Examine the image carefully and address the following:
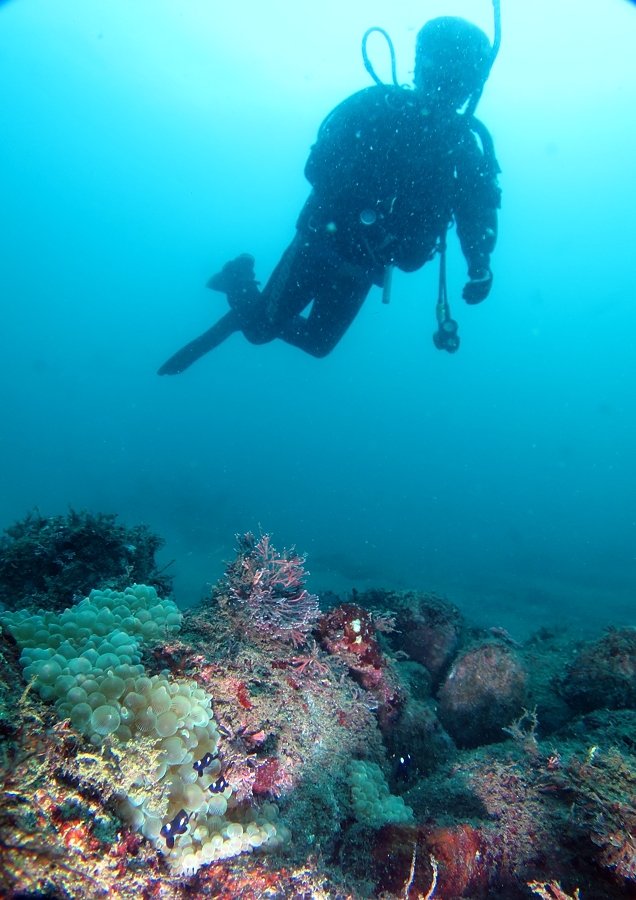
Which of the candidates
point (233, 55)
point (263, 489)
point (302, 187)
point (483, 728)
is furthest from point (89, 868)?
point (302, 187)

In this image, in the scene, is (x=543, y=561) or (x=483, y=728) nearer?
(x=483, y=728)

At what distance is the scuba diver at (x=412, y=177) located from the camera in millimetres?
6742

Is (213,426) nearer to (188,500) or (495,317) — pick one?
(188,500)

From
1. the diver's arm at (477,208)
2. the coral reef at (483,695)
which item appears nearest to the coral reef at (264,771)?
the coral reef at (483,695)

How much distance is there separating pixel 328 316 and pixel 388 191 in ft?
8.64

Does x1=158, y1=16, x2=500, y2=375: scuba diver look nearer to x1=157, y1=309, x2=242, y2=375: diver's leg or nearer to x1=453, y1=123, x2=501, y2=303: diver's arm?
x1=453, y1=123, x2=501, y2=303: diver's arm

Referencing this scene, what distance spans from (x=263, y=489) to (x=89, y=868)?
43.7 m

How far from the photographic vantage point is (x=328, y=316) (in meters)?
9.02

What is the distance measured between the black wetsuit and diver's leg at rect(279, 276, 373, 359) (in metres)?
0.06

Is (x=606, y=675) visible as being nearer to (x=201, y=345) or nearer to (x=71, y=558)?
(x=71, y=558)

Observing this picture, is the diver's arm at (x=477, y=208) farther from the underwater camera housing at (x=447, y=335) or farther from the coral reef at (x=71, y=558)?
the coral reef at (x=71, y=558)

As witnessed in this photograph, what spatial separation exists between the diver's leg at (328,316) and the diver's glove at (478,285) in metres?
2.12

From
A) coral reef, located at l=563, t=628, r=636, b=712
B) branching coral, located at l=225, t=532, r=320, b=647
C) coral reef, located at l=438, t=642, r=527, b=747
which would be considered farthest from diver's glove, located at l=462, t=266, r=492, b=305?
branching coral, located at l=225, t=532, r=320, b=647

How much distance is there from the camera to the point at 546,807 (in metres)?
2.56
